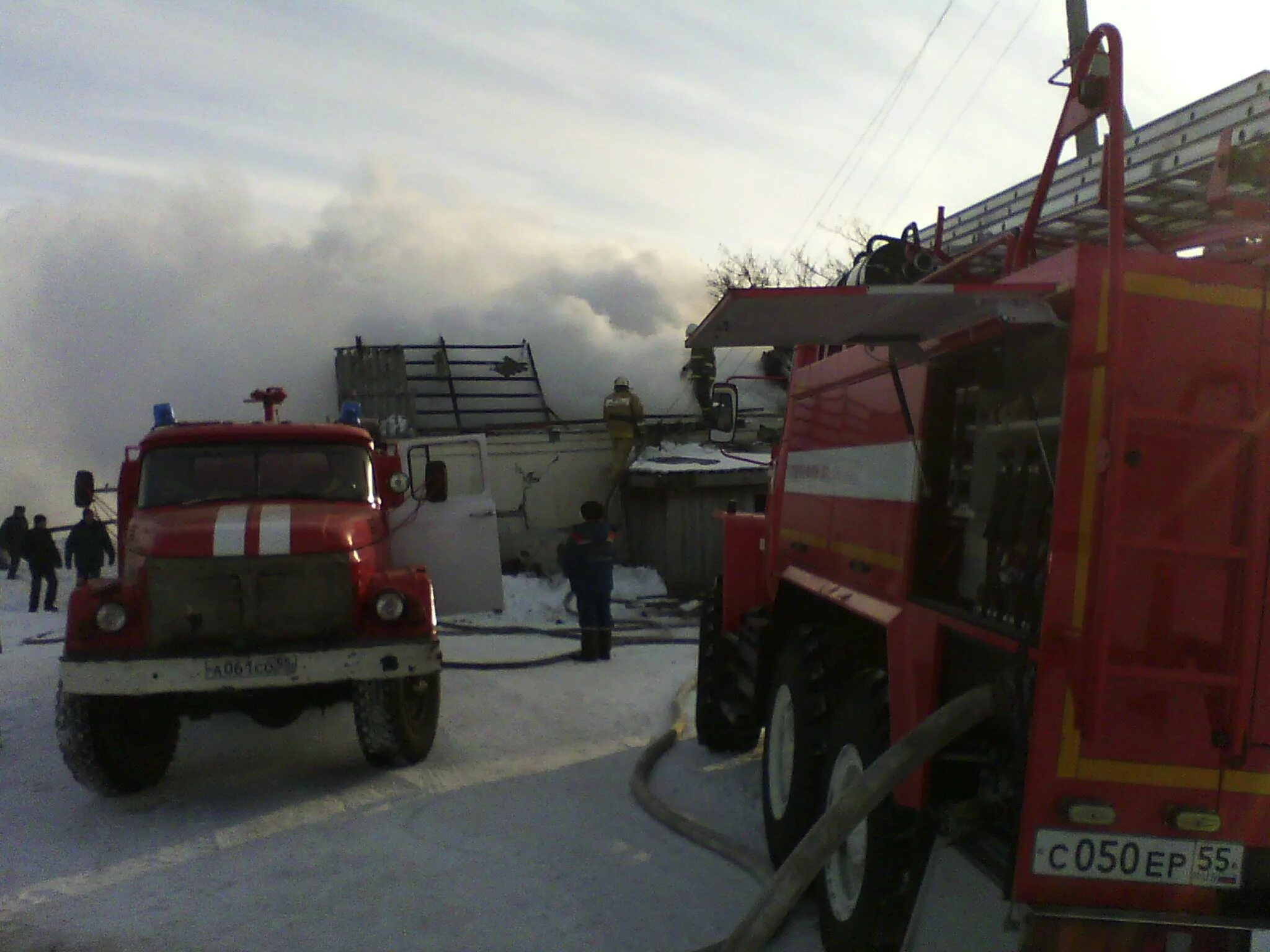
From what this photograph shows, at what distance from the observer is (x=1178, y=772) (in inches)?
116

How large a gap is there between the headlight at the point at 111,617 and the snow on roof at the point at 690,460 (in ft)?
32.0

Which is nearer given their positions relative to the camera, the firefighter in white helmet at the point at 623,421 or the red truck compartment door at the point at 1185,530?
the red truck compartment door at the point at 1185,530

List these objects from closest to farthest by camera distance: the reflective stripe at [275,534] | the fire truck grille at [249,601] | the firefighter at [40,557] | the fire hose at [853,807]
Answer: the fire hose at [853,807], the fire truck grille at [249,601], the reflective stripe at [275,534], the firefighter at [40,557]

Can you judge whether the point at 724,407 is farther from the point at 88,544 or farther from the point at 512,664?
the point at 88,544

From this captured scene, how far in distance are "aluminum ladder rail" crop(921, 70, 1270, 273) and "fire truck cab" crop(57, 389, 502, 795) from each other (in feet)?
13.4

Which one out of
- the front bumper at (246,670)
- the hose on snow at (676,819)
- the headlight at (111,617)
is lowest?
the hose on snow at (676,819)

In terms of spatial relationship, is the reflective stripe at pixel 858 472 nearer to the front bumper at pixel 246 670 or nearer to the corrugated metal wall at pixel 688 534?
the front bumper at pixel 246 670

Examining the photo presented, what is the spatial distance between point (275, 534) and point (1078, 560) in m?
4.79

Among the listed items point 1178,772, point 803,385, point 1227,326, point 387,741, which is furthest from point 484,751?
point 1227,326

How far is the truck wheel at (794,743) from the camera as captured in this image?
180 inches

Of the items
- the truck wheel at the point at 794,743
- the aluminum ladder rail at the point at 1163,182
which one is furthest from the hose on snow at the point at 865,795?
the aluminum ladder rail at the point at 1163,182

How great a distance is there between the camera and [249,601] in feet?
19.9

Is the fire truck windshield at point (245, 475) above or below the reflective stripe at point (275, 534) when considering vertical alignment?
above

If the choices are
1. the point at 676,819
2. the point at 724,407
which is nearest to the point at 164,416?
the point at 724,407
